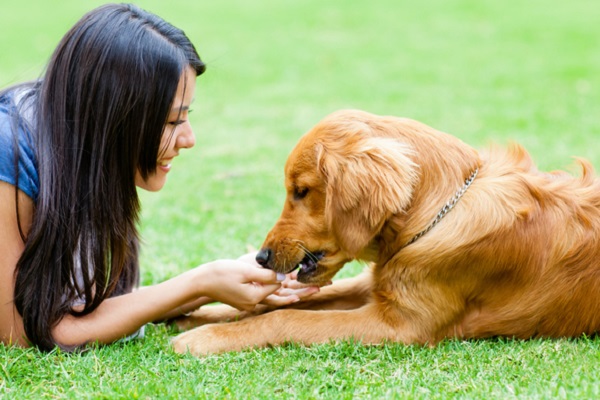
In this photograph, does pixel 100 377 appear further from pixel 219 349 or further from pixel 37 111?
pixel 37 111

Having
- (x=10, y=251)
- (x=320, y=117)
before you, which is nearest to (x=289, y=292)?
(x=10, y=251)

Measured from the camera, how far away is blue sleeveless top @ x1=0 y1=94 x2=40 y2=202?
3754 millimetres

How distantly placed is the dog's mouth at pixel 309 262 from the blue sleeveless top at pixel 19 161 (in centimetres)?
139

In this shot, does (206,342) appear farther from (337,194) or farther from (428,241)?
(428,241)

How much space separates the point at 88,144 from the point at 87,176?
16 centimetres

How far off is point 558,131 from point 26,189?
305 inches

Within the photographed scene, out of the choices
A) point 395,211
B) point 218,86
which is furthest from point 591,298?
point 218,86

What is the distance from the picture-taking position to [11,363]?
3.63 metres

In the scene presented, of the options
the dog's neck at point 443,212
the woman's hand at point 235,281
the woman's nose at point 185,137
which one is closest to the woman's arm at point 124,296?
the woman's hand at point 235,281

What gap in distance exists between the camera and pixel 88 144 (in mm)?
3918

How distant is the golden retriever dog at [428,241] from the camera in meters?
3.96

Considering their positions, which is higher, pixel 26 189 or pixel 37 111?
pixel 37 111

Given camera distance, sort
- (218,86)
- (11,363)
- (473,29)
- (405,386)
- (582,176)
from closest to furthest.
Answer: (405,386) < (11,363) < (582,176) < (218,86) < (473,29)

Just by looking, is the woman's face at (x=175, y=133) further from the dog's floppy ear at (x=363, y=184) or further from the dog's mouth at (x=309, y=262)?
the dog's mouth at (x=309, y=262)
